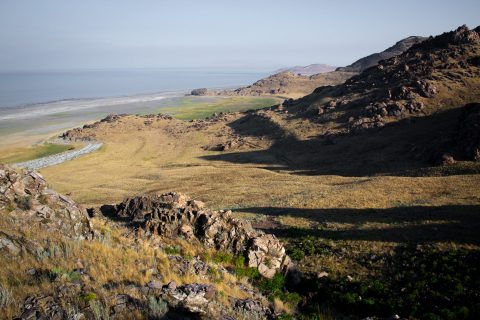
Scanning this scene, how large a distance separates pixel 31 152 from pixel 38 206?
83772mm

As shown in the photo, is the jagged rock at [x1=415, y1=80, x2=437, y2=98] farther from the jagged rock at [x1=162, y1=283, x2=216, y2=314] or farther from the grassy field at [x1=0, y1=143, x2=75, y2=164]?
the grassy field at [x1=0, y1=143, x2=75, y2=164]

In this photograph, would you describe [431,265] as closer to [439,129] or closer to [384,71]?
[439,129]

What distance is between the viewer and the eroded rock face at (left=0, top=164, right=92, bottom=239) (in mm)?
14797

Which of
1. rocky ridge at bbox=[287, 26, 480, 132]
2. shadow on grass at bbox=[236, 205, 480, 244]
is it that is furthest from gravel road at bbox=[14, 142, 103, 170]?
shadow on grass at bbox=[236, 205, 480, 244]

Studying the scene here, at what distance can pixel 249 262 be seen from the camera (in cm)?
1702

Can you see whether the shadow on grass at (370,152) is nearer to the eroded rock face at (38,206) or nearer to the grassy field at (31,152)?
the eroded rock face at (38,206)

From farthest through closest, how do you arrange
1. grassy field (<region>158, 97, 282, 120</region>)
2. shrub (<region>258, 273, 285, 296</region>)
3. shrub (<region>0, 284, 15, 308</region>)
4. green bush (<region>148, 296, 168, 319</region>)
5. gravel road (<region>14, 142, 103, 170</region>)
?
1. grassy field (<region>158, 97, 282, 120</region>)
2. gravel road (<region>14, 142, 103, 170</region>)
3. shrub (<region>258, 273, 285, 296</region>)
4. green bush (<region>148, 296, 168, 319</region>)
5. shrub (<region>0, 284, 15, 308</region>)

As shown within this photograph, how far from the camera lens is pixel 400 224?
25.1 meters

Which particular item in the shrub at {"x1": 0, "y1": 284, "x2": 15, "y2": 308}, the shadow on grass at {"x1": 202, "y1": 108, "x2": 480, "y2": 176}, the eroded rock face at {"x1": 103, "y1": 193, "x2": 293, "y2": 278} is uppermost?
the shrub at {"x1": 0, "y1": 284, "x2": 15, "y2": 308}

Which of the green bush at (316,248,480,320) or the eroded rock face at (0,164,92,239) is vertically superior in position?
the eroded rock face at (0,164,92,239)

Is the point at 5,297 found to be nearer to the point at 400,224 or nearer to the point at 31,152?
the point at 400,224

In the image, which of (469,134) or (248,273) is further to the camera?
(469,134)

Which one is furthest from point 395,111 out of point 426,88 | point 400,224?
point 400,224

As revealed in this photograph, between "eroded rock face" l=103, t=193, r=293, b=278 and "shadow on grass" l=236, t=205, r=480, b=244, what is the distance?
734 centimetres
